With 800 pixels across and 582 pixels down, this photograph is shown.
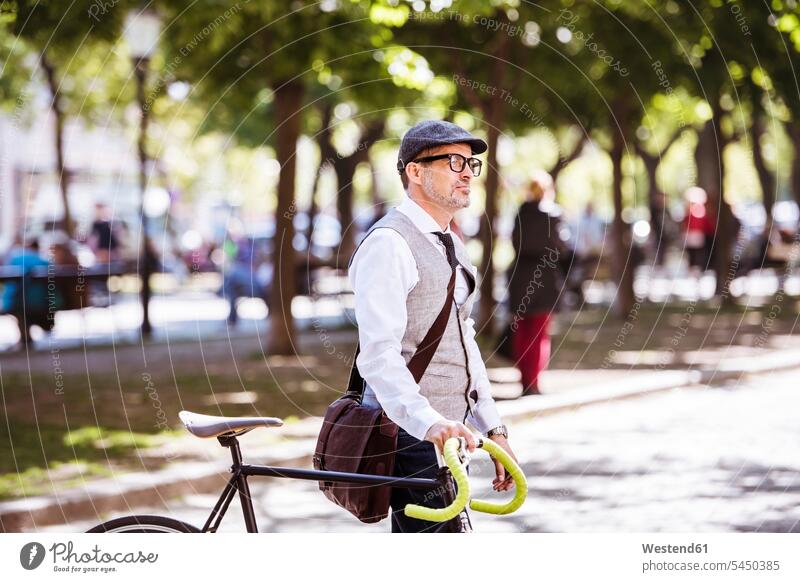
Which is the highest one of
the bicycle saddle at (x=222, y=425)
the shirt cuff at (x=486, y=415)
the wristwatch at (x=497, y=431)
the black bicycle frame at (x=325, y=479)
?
the bicycle saddle at (x=222, y=425)

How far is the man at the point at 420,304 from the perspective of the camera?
157 inches

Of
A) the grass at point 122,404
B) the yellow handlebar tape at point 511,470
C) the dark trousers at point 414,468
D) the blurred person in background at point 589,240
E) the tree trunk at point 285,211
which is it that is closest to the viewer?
the yellow handlebar tape at point 511,470

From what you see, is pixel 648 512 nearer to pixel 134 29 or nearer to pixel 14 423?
pixel 14 423

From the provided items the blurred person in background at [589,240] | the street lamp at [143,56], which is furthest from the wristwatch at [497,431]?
the blurred person in background at [589,240]

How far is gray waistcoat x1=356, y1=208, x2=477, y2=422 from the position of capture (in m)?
4.15

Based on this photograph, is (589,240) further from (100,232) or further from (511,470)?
(511,470)

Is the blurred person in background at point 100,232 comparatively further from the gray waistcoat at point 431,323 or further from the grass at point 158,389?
the gray waistcoat at point 431,323

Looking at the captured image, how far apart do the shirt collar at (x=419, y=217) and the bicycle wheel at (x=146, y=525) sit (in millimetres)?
1318

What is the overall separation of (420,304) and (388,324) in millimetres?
202

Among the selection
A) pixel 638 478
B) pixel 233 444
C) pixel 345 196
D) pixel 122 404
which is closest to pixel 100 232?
pixel 345 196

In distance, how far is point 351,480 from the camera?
412 centimetres

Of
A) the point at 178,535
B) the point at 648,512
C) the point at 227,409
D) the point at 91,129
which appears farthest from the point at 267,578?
the point at 91,129

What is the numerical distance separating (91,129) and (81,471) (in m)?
29.7

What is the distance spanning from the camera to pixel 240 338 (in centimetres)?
1934
